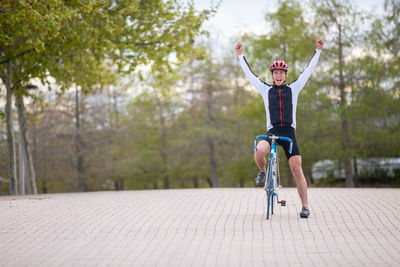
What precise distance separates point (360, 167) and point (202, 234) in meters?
18.9

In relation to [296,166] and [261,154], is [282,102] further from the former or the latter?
[296,166]

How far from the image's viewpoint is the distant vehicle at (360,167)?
23781mm

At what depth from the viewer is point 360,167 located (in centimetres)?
2452

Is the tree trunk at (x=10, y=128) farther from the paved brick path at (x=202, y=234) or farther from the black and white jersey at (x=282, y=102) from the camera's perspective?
the black and white jersey at (x=282, y=102)

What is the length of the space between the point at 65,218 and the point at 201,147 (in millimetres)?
24668

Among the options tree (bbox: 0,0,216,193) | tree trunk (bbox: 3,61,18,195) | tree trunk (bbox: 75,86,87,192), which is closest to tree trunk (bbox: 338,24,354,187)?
tree (bbox: 0,0,216,193)

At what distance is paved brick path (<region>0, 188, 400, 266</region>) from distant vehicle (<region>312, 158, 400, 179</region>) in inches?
546

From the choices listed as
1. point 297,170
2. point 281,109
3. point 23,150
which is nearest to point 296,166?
point 297,170

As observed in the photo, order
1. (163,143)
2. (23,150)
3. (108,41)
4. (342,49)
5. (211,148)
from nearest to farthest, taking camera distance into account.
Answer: (108,41), (23,150), (342,49), (211,148), (163,143)

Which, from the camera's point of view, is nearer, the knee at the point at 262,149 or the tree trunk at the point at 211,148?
the knee at the point at 262,149

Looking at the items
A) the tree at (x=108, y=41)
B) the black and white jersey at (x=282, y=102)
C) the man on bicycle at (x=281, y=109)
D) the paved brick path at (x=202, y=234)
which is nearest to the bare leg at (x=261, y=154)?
the man on bicycle at (x=281, y=109)

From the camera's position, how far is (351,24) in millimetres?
23516

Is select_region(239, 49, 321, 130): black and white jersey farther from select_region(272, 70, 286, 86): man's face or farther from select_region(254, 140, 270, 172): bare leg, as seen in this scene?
select_region(254, 140, 270, 172): bare leg

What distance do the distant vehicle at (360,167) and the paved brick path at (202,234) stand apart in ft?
45.5
